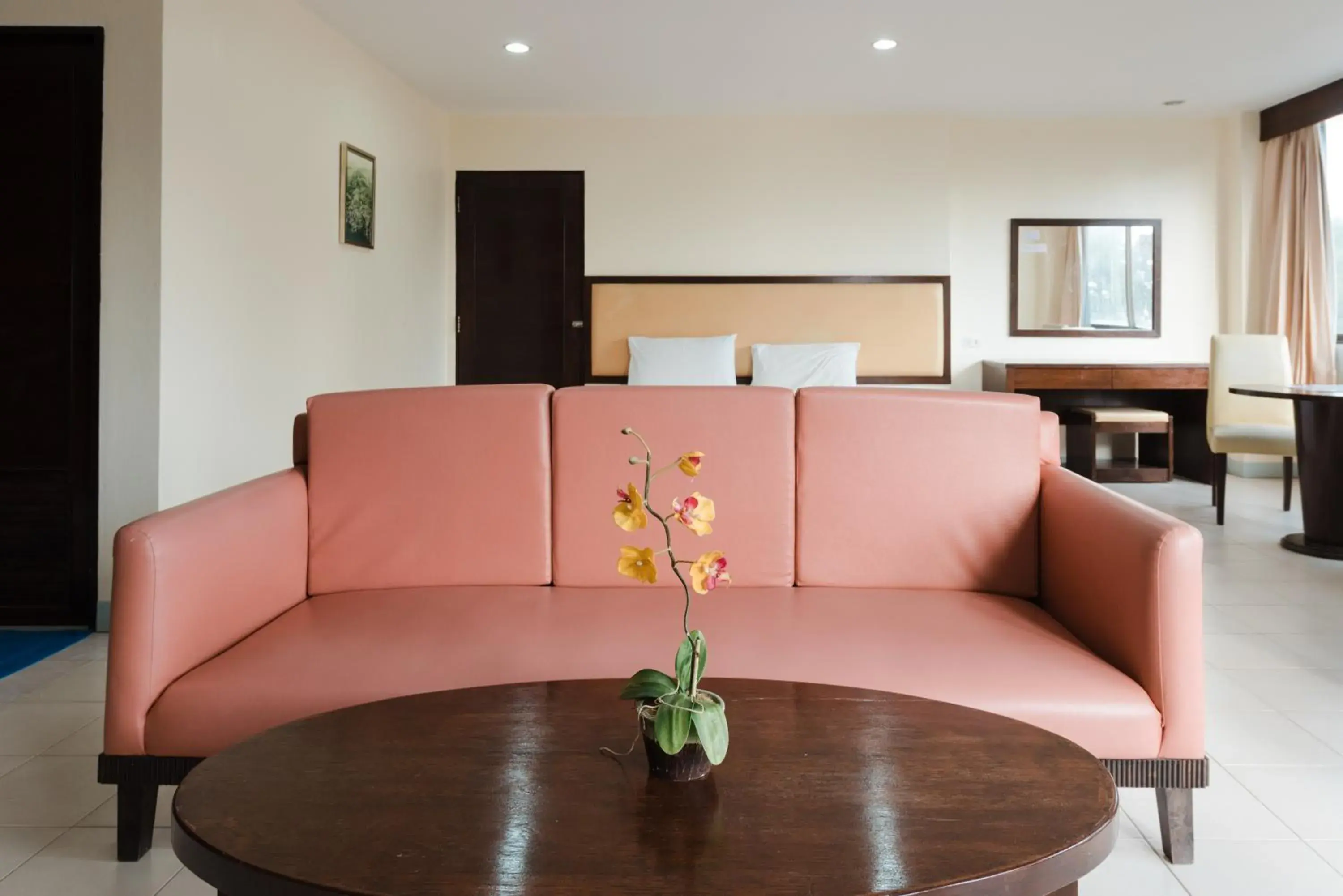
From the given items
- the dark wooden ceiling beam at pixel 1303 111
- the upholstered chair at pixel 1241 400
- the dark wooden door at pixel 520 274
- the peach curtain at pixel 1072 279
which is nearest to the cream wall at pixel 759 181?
the dark wooden door at pixel 520 274

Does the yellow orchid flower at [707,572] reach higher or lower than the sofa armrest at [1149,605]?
higher

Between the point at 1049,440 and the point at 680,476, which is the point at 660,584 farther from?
the point at 1049,440

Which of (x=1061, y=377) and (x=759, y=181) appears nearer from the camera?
(x=1061, y=377)

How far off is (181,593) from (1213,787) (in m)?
2.04

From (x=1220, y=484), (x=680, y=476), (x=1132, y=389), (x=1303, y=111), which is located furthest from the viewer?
(x=1132, y=389)

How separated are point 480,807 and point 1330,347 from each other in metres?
7.03

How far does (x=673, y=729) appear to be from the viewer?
119 cm

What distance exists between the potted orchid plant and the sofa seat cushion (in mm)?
302

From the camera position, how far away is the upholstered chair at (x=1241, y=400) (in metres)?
5.47

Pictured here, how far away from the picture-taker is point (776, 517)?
2332 millimetres

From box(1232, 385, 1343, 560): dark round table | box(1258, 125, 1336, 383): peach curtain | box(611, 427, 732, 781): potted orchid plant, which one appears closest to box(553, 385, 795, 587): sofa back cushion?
box(611, 427, 732, 781): potted orchid plant

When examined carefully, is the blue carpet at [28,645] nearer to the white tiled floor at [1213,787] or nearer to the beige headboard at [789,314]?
the white tiled floor at [1213,787]

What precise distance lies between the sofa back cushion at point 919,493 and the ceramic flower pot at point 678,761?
115cm

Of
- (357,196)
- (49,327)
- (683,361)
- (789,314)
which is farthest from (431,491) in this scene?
(789,314)
